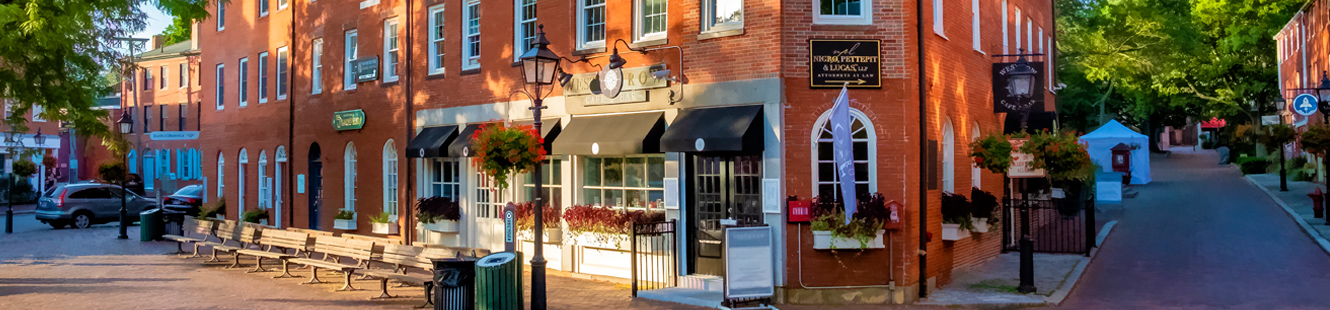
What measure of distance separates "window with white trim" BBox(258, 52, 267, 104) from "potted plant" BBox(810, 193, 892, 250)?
662 inches

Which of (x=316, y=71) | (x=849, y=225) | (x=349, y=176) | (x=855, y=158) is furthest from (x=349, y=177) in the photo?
(x=849, y=225)

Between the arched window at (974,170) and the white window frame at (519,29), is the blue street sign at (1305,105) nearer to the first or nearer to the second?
the arched window at (974,170)

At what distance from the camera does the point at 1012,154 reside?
566 inches

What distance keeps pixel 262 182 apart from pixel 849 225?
684 inches

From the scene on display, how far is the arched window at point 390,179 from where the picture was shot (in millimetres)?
19375

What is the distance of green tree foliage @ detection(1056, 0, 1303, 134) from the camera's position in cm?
3456

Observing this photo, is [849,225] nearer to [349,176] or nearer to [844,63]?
[844,63]

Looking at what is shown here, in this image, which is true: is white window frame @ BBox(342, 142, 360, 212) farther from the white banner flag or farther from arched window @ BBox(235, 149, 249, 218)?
the white banner flag

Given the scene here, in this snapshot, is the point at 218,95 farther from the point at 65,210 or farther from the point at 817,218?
the point at 817,218

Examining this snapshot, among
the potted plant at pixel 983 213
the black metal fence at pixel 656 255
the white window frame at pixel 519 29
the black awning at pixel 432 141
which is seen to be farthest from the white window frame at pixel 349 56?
the potted plant at pixel 983 213

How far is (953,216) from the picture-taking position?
13.7 metres

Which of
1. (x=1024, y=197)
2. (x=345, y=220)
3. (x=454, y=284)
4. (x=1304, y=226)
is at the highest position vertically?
(x=1024, y=197)

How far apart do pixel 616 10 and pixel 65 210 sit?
20.7 metres

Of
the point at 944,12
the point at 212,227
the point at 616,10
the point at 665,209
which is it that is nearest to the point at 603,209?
the point at 665,209
